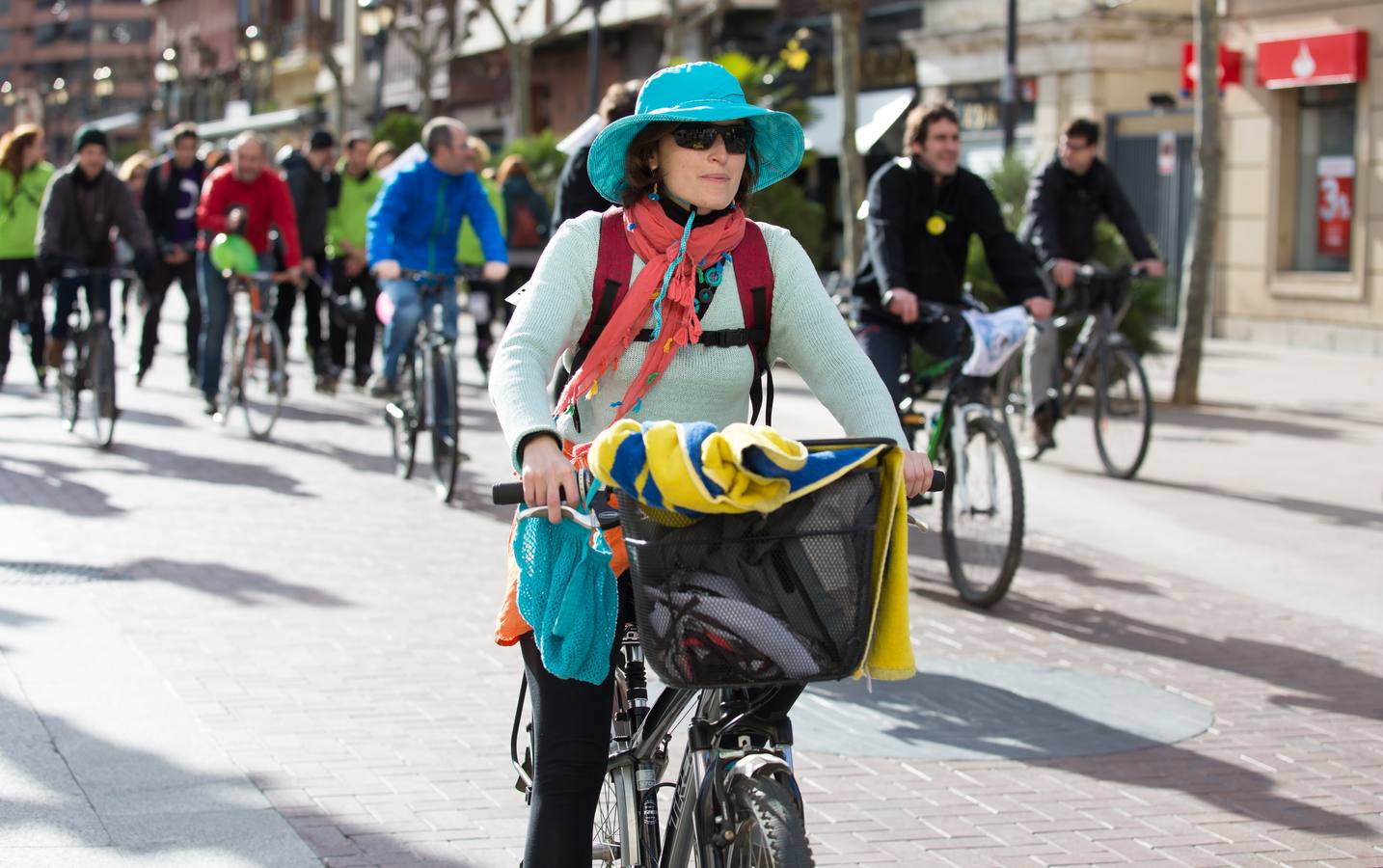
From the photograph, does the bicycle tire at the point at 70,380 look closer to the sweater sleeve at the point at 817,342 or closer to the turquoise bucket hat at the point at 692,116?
the turquoise bucket hat at the point at 692,116

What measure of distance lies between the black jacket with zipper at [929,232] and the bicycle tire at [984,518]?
65cm

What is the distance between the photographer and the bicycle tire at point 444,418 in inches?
421

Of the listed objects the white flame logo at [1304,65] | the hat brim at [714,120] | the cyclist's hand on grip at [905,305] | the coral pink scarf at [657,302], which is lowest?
the cyclist's hand on grip at [905,305]

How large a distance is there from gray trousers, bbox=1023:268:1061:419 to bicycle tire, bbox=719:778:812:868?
8.52 metres

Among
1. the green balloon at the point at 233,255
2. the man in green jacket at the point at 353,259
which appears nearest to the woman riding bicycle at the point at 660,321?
the green balloon at the point at 233,255

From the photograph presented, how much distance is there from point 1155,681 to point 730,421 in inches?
138

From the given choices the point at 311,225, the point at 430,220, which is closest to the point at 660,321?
the point at 430,220

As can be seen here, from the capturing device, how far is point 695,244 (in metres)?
3.66

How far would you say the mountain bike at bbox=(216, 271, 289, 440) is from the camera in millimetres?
13586

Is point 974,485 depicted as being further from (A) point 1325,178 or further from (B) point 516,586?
(A) point 1325,178

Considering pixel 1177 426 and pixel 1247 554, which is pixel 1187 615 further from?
pixel 1177 426

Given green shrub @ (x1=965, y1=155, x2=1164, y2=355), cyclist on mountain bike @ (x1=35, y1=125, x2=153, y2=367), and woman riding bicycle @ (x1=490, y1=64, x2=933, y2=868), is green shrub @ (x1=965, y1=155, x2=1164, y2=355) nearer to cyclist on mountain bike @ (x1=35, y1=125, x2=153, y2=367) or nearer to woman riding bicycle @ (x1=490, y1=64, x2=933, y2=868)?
cyclist on mountain bike @ (x1=35, y1=125, x2=153, y2=367)

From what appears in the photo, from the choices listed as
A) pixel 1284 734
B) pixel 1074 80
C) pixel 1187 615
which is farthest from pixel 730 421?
pixel 1074 80

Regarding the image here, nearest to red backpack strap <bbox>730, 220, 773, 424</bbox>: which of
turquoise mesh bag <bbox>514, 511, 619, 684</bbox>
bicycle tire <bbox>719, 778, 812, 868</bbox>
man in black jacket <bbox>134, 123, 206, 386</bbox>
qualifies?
turquoise mesh bag <bbox>514, 511, 619, 684</bbox>
